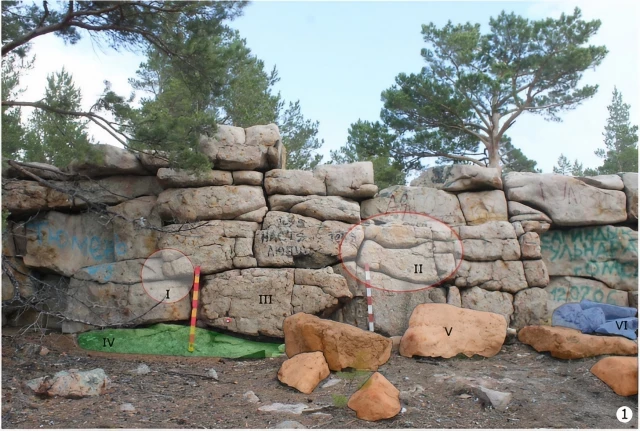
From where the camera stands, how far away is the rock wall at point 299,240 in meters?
8.58

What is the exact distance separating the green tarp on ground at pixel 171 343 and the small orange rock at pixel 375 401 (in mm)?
2625

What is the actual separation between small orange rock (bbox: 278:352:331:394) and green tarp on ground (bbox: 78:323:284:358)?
1514mm

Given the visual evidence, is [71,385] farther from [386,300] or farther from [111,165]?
[386,300]

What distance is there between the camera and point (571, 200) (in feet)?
31.0

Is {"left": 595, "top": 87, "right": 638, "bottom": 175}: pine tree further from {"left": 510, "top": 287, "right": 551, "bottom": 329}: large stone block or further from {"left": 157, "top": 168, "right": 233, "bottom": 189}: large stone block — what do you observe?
{"left": 157, "top": 168, "right": 233, "bottom": 189}: large stone block

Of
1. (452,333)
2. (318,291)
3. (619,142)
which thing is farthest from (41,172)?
(619,142)

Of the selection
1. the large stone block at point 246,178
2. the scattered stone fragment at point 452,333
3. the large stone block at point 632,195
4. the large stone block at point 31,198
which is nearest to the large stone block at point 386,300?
the scattered stone fragment at point 452,333

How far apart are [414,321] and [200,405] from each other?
11.1 ft

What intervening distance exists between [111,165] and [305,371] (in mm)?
4905

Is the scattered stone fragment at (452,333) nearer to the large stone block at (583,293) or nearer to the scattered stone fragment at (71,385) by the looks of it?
the large stone block at (583,293)

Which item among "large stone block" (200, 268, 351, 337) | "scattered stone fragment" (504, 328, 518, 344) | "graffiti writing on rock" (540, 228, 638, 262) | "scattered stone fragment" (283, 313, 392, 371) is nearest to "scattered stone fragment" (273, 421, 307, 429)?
"scattered stone fragment" (283, 313, 392, 371)

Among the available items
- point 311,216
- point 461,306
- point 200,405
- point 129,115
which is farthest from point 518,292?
point 129,115

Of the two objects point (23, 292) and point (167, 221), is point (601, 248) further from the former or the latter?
point (23, 292)

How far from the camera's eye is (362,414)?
5.48 metres
